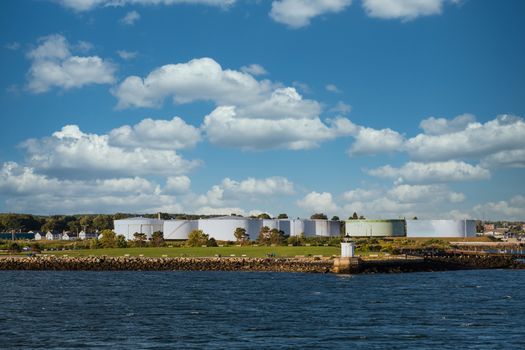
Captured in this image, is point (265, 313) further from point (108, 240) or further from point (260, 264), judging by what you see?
point (108, 240)

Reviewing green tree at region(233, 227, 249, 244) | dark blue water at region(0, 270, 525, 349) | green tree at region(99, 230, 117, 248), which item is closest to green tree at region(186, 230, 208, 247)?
green tree at region(233, 227, 249, 244)

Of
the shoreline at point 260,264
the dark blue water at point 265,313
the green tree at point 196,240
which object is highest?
the green tree at point 196,240

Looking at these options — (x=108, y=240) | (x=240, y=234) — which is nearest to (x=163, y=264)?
(x=108, y=240)

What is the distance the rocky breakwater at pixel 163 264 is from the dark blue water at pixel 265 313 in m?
14.9

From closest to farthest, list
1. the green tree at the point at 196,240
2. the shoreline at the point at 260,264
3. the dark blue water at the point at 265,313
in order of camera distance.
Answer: the dark blue water at the point at 265,313 < the shoreline at the point at 260,264 < the green tree at the point at 196,240

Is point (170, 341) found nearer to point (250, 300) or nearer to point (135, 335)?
point (135, 335)

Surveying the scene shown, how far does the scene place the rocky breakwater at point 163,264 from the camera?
115 meters

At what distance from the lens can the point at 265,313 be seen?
61.1 metres

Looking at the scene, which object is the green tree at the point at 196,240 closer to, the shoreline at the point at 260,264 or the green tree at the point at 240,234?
the green tree at the point at 240,234

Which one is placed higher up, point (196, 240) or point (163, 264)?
point (196, 240)

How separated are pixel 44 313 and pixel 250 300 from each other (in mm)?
20840

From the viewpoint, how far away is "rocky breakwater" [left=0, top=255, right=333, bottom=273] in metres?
115

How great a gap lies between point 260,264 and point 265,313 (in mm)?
57782

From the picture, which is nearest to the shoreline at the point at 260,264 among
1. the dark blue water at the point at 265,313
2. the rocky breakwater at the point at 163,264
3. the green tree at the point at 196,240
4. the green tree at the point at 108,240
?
the rocky breakwater at the point at 163,264
